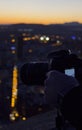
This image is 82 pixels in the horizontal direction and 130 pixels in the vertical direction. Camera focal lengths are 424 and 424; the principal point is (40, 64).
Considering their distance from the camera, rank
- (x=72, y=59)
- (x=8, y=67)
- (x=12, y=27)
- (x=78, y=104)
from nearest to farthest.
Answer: (x=78, y=104) → (x=72, y=59) → (x=8, y=67) → (x=12, y=27)

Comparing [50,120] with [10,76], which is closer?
[50,120]

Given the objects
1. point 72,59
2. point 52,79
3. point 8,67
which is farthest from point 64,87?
point 8,67

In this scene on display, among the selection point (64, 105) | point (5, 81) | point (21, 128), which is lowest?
point (5, 81)

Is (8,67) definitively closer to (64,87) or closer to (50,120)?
(50,120)

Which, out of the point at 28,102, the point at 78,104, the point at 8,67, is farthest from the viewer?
the point at 8,67

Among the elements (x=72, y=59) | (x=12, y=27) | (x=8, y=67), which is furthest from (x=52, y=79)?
(x=12, y=27)

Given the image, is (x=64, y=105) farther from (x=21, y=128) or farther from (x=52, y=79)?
(x=21, y=128)

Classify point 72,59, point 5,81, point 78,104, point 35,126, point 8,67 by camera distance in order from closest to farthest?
point 78,104, point 72,59, point 35,126, point 5,81, point 8,67

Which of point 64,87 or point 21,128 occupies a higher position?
point 64,87

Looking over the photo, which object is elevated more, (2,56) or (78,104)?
(78,104)
